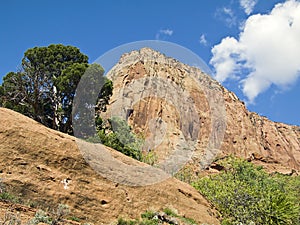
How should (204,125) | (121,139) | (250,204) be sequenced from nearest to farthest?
(250,204)
(121,139)
(204,125)

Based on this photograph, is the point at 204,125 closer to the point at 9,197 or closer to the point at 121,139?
the point at 121,139

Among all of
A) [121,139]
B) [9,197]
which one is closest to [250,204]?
[121,139]

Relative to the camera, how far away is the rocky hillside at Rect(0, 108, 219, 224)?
580 inches

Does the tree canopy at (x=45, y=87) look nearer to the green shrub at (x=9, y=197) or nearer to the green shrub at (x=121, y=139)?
the green shrub at (x=121, y=139)

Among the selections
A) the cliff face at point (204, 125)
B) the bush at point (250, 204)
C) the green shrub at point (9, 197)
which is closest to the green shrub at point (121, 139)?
the bush at point (250, 204)

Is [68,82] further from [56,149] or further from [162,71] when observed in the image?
[162,71]

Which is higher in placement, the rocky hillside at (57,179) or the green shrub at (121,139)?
the green shrub at (121,139)

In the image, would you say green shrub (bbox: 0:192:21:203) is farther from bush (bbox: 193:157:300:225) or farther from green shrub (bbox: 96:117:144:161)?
green shrub (bbox: 96:117:144:161)

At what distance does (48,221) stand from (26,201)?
272 centimetres

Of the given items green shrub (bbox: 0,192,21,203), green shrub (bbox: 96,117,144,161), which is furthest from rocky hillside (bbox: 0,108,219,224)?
green shrub (bbox: 96,117,144,161)

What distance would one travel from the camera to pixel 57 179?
1566 cm

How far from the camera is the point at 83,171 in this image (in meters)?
16.8

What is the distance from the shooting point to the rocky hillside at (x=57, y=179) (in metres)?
14.7

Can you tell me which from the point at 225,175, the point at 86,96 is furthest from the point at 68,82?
the point at 225,175
